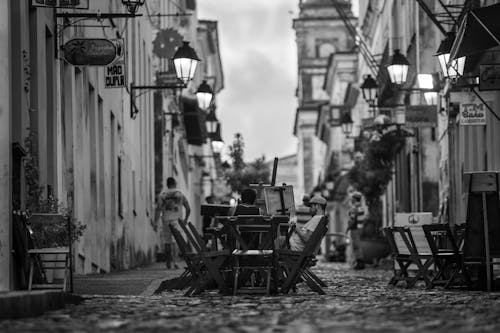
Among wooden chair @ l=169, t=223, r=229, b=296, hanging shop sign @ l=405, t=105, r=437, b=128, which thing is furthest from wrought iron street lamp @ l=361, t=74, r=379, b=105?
wooden chair @ l=169, t=223, r=229, b=296

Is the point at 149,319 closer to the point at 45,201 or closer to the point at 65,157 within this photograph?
the point at 45,201

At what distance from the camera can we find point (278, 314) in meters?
11.9

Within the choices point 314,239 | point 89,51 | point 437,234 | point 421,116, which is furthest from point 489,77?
point 421,116

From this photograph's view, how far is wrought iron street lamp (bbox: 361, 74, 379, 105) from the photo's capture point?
34.8 m

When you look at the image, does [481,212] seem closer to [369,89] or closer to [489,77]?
[489,77]

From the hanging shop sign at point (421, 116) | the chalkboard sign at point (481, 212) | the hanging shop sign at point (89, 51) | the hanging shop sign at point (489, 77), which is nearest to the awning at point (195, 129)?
the hanging shop sign at point (421, 116)

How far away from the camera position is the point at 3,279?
1499 cm

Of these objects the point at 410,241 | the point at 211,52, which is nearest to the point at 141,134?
the point at 410,241

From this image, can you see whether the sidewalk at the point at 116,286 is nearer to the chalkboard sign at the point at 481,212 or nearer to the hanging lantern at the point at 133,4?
the hanging lantern at the point at 133,4

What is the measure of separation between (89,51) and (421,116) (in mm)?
11716

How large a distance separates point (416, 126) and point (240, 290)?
13.5m

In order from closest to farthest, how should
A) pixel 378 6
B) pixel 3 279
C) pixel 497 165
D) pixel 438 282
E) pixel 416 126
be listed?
pixel 3 279
pixel 438 282
pixel 497 165
pixel 416 126
pixel 378 6

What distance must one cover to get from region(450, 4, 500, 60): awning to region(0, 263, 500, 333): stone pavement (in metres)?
3.34

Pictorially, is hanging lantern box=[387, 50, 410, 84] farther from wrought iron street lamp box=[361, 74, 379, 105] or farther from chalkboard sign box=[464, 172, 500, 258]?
chalkboard sign box=[464, 172, 500, 258]
